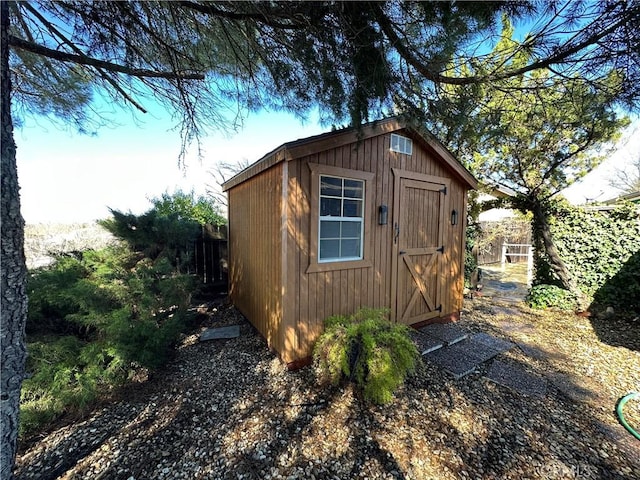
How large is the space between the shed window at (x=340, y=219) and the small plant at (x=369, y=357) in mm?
950

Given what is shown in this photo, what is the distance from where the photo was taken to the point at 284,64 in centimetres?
246

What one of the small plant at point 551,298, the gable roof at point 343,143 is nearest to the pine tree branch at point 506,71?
the gable roof at point 343,143

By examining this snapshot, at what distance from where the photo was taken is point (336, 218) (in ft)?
11.1

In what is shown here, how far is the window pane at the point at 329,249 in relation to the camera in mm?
3324

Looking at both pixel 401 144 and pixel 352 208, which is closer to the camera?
pixel 352 208

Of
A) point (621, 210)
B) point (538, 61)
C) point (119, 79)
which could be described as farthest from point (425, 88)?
point (621, 210)

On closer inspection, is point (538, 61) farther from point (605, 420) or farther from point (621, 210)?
point (621, 210)

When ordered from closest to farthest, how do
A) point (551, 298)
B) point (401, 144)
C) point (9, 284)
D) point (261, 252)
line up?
point (9, 284), point (261, 252), point (401, 144), point (551, 298)

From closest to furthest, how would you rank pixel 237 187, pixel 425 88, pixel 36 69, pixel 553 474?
pixel 553 474 < pixel 425 88 < pixel 36 69 < pixel 237 187

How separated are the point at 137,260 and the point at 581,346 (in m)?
7.14

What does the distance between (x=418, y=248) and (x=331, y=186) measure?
1.91 meters

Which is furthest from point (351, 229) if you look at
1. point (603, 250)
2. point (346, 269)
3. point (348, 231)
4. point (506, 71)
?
point (603, 250)

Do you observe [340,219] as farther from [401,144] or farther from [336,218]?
[401,144]

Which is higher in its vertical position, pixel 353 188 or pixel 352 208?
pixel 353 188
